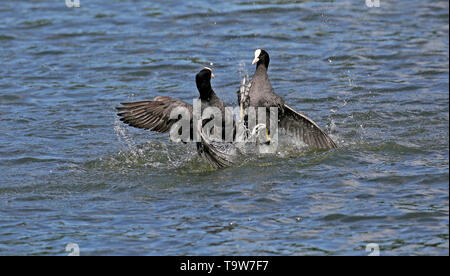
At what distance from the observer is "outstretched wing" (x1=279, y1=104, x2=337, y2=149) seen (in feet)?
26.6

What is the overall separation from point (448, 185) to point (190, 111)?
261 cm

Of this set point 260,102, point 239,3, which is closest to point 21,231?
point 260,102

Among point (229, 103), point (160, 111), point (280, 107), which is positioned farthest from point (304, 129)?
point (229, 103)

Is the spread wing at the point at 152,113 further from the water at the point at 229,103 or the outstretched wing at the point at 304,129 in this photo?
the outstretched wing at the point at 304,129

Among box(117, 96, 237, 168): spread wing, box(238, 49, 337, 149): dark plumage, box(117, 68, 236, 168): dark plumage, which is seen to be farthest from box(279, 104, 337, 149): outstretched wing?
box(117, 96, 237, 168): spread wing

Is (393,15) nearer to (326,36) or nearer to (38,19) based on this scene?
(326,36)

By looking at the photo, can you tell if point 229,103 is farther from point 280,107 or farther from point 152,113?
point 152,113

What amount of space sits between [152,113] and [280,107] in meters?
1.40

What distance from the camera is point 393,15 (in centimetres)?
1345

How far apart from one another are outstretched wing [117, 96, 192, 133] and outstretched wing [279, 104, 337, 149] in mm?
1237

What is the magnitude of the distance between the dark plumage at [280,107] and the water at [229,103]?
25cm

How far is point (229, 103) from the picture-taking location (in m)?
9.91

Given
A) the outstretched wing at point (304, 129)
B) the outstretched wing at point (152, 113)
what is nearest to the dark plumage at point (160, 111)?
the outstretched wing at point (152, 113)

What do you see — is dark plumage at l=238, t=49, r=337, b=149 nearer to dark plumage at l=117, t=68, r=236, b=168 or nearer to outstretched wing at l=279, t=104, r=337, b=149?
outstretched wing at l=279, t=104, r=337, b=149
